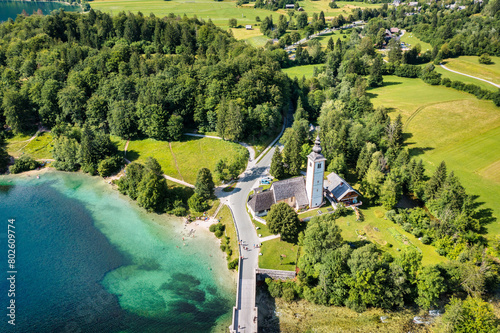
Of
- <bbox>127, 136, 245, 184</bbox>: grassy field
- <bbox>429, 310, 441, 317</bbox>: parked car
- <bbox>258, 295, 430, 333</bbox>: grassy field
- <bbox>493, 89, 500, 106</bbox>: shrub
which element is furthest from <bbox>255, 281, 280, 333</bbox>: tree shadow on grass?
<bbox>493, 89, 500, 106</bbox>: shrub

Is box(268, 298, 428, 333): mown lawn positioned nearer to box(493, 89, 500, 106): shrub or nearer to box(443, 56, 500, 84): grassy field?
box(493, 89, 500, 106): shrub

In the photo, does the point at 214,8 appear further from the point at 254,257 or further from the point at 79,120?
the point at 254,257

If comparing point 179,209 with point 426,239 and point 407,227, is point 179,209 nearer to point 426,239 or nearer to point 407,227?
point 407,227

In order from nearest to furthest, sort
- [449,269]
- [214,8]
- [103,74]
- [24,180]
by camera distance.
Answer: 1. [449,269]
2. [24,180]
3. [103,74]
4. [214,8]

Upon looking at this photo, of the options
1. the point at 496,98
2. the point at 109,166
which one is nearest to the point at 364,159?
the point at 109,166

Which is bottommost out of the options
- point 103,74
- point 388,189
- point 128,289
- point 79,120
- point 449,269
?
point 128,289

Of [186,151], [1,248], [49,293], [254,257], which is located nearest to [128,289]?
[49,293]
